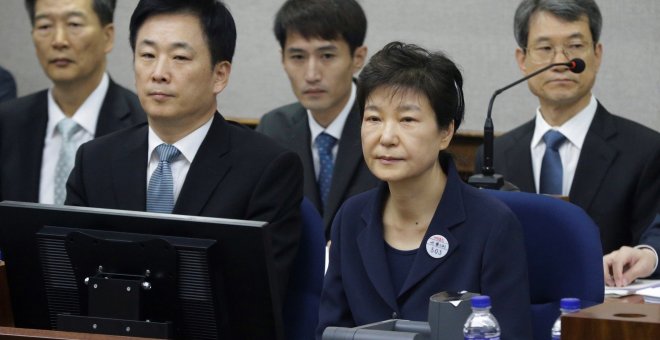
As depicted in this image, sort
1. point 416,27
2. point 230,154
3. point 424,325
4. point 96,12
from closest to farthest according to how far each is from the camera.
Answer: point 424,325 → point 230,154 → point 96,12 → point 416,27

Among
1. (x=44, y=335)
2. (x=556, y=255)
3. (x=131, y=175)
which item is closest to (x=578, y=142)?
(x=556, y=255)

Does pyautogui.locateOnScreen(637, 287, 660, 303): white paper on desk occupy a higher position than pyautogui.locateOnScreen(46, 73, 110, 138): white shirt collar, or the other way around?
pyautogui.locateOnScreen(46, 73, 110, 138): white shirt collar

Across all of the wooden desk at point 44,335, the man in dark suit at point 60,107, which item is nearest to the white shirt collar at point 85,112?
the man in dark suit at point 60,107

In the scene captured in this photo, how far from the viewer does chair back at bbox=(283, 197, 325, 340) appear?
113 inches

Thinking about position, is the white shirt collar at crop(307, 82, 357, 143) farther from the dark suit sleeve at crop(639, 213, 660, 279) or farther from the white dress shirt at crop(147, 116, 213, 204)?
the white dress shirt at crop(147, 116, 213, 204)

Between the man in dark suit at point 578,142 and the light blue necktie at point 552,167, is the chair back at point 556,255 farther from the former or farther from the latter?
the light blue necktie at point 552,167

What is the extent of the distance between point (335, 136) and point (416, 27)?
1.43 meters

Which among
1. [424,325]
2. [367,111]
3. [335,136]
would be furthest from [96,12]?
[424,325]

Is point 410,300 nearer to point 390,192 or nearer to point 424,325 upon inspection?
point 390,192

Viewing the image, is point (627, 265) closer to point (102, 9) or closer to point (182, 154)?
point (182, 154)

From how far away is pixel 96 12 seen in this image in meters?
4.67

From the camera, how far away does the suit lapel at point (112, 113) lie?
4484 millimetres

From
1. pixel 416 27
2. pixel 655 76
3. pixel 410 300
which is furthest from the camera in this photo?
pixel 416 27

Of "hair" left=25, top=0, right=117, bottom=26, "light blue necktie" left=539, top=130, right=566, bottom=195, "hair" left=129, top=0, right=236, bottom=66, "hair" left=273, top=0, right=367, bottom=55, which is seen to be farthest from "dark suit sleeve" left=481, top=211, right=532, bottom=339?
"hair" left=25, top=0, right=117, bottom=26
